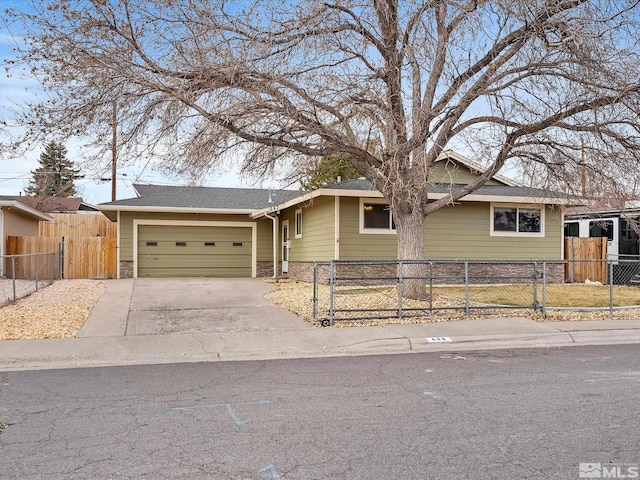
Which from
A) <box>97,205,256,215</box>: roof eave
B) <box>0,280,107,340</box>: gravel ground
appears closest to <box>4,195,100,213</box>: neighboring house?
<box>97,205,256,215</box>: roof eave

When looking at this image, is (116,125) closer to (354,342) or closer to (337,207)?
(354,342)

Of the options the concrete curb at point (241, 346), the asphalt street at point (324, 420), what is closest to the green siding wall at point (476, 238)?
the concrete curb at point (241, 346)

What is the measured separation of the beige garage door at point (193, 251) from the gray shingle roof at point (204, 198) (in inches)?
40.9

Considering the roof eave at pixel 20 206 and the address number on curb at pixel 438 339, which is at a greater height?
the roof eave at pixel 20 206

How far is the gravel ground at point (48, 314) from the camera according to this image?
10.4m

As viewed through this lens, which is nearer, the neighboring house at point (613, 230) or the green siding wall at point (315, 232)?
the green siding wall at point (315, 232)

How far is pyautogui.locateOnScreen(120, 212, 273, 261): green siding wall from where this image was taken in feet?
77.3

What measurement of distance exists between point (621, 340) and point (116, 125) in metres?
10.5

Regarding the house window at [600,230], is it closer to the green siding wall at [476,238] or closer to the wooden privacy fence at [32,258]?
the green siding wall at [476,238]

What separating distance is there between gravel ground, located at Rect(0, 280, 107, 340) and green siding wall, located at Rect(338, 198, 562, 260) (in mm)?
8864

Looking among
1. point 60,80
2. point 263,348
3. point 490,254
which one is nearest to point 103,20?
point 60,80

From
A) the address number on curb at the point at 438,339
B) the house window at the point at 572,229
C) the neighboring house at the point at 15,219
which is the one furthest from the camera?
the house window at the point at 572,229

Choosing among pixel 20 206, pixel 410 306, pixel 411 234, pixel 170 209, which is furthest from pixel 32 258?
pixel 410 306

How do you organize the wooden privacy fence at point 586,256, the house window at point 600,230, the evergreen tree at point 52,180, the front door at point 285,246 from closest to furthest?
the wooden privacy fence at point 586,256 < the house window at point 600,230 < the front door at point 285,246 < the evergreen tree at point 52,180
